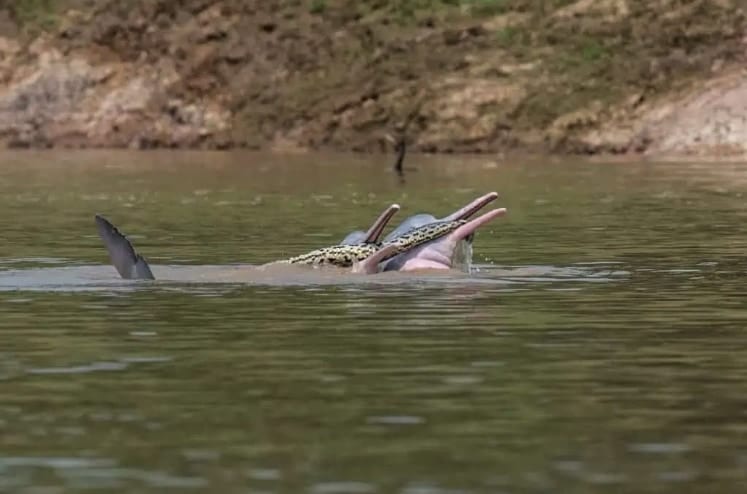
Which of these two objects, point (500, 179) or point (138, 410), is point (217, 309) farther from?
point (500, 179)

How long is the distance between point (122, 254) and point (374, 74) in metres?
60.7

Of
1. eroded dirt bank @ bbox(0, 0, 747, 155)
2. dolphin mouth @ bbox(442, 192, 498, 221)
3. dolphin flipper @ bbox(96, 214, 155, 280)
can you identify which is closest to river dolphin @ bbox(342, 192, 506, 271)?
dolphin mouth @ bbox(442, 192, 498, 221)

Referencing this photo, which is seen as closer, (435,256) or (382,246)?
(382,246)

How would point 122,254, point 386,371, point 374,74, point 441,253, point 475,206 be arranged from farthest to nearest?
point 374,74 < point 441,253 < point 475,206 < point 122,254 < point 386,371

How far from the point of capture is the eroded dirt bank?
78250 mm

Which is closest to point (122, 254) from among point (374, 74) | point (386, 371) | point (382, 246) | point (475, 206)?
point (382, 246)

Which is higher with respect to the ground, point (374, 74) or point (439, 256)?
point (374, 74)

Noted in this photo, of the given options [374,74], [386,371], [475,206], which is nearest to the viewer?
[386,371]

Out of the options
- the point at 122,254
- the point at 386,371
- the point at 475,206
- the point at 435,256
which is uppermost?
the point at 475,206

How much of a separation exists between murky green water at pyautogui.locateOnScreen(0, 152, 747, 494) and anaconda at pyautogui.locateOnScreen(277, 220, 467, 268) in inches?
23.3

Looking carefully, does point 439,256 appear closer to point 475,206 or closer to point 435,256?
point 435,256

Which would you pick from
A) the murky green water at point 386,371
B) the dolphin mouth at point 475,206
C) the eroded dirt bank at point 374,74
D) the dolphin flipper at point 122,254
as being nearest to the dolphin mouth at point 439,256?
the dolphin mouth at point 475,206

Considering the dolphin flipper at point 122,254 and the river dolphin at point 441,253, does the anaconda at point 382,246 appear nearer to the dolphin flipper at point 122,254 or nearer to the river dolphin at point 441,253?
the river dolphin at point 441,253

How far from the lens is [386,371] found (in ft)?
53.9
